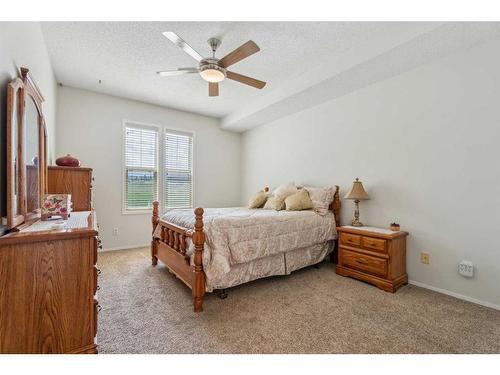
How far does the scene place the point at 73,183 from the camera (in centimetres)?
253

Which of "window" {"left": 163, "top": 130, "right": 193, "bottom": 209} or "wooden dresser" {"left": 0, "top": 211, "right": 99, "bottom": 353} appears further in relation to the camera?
"window" {"left": 163, "top": 130, "right": 193, "bottom": 209}

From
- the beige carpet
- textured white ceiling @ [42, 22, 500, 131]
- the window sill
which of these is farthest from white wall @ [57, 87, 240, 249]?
the beige carpet

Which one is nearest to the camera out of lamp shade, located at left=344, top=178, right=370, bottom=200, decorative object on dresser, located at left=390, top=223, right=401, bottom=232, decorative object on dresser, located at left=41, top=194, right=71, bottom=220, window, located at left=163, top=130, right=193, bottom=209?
decorative object on dresser, located at left=41, top=194, right=71, bottom=220

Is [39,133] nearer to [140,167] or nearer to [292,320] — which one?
[140,167]

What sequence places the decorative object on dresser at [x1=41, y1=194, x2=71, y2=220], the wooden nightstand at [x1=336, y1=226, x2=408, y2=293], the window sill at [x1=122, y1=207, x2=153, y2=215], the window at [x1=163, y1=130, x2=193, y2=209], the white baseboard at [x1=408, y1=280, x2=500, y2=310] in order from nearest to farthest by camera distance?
1. the decorative object on dresser at [x1=41, y1=194, x2=71, y2=220]
2. the white baseboard at [x1=408, y1=280, x2=500, y2=310]
3. the wooden nightstand at [x1=336, y1=226, x2=408, y2=293]
4. the window sill at [x1=122, y1=207, x2=153, y2=215]
5. the window at [x1=163, y1=130, x2=193, y2=209]

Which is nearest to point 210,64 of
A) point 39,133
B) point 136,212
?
point 39,133

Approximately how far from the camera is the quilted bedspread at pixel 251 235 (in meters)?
2.25

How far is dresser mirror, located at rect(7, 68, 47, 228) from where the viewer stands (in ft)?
4.13

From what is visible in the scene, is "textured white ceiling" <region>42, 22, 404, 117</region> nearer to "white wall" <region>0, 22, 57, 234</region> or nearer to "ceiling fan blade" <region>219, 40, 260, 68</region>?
"ceiling fan blade" <region>219, 40, 260, 68</region>

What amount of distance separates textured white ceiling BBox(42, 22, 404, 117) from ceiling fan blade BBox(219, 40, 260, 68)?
0.33 meters

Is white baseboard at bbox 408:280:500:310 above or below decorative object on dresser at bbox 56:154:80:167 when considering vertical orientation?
below

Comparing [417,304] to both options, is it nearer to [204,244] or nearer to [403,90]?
[204,244]

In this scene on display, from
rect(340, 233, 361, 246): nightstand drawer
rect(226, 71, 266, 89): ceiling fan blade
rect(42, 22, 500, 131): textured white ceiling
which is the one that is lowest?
rect(340, 233, 361, 246): nightstand drawer

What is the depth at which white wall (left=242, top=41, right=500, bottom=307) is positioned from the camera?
2238 millimetres
